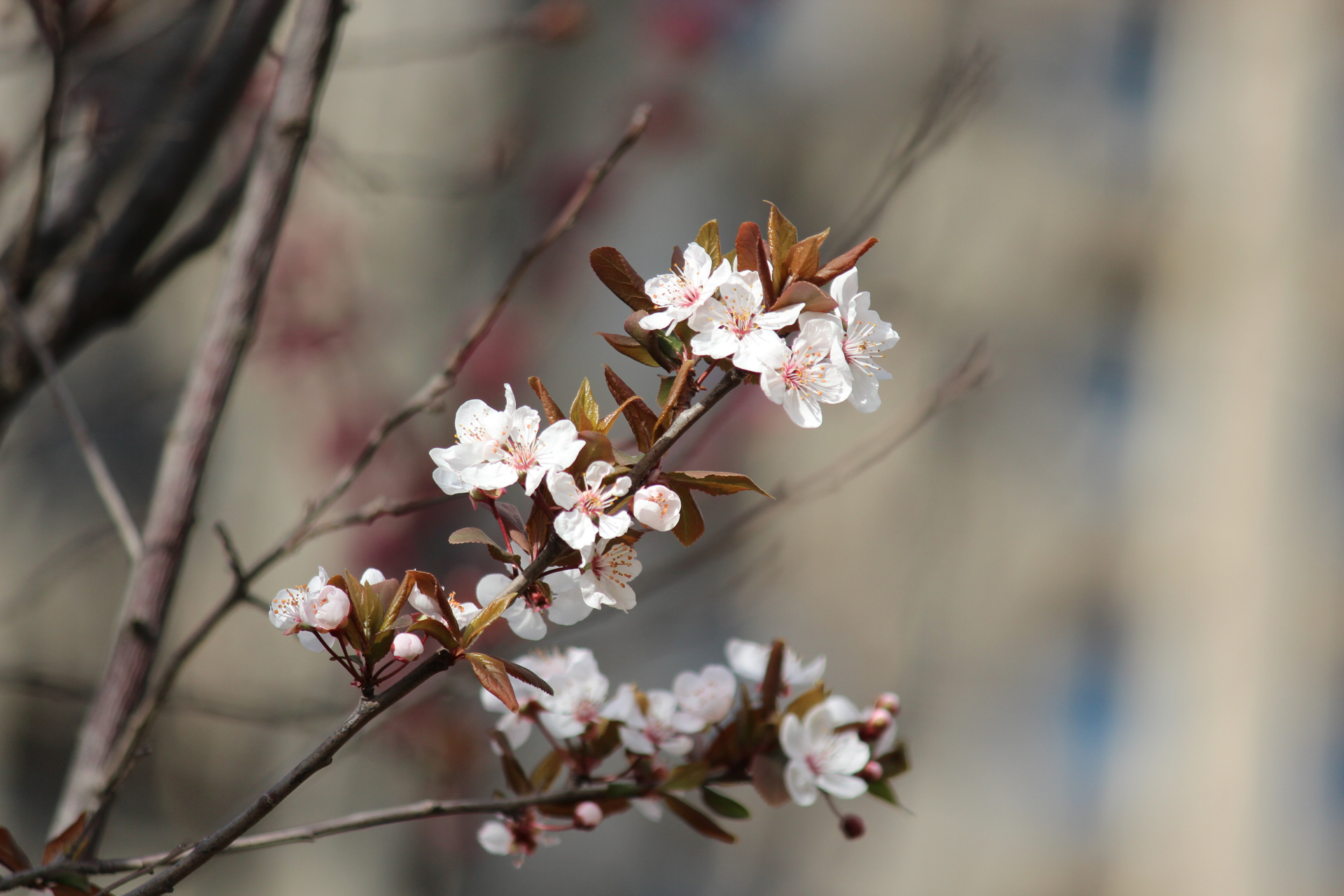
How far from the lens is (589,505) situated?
42 centimetres

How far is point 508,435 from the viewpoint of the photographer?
448mm

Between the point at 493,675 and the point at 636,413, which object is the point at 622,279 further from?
the point at 493,675

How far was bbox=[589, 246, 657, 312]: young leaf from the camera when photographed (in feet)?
1.57

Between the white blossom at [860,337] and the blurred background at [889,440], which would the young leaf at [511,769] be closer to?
the white blossom at [860,337]

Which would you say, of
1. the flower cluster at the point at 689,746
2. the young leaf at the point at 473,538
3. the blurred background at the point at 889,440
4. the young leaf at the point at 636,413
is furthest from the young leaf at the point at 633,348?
the blurred background at the point at 889,440

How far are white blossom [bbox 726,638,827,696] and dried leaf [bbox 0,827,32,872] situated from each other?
465 millimetres

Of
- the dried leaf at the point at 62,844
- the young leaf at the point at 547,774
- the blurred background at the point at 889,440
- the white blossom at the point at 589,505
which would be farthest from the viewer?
the blurred background at the point at 889,440

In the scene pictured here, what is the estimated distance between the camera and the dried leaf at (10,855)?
507mm

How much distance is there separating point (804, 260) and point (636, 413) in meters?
0.12

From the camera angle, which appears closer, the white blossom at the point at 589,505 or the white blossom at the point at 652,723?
the white blossom at the point at 589,505

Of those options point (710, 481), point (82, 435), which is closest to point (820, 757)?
point (710, 481)

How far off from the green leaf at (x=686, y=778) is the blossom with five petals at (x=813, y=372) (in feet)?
Result: 0.86

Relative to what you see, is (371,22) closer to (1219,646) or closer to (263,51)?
(263,51)

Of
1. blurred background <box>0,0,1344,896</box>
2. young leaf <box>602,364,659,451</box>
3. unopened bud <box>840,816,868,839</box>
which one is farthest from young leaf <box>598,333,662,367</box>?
blurred background <box>0,0,1344,896</box>
